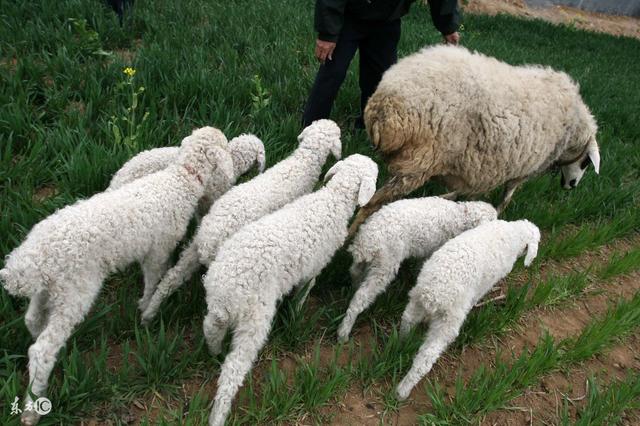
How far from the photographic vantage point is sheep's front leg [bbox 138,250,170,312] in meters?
2.51

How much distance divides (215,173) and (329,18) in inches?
56.2

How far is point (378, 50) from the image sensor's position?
162 inches

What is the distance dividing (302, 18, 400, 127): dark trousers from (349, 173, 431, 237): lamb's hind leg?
1036 mm

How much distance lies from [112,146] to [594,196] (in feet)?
13.6

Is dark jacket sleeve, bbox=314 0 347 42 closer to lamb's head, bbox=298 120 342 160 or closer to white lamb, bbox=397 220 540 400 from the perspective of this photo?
lamb's head, bbox=298 120 342 160

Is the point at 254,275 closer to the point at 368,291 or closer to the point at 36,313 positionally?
the point at 368,291

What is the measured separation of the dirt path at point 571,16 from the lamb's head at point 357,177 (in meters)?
14.6

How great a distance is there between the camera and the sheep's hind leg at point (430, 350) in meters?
2.38

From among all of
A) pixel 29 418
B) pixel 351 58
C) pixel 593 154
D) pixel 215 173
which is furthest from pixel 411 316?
pixel 593 154

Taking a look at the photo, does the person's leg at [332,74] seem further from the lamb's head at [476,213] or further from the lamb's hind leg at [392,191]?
the lamb's head at [476,213]

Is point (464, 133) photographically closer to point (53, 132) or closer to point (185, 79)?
point (185, 79)


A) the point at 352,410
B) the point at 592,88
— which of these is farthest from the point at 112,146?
the point at 592,88

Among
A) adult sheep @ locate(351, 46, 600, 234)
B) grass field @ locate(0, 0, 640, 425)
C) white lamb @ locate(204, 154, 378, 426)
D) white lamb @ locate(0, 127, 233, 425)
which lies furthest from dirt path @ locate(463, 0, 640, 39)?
white lamb @ locate(0, 127, 233, 425)

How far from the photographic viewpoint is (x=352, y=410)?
236 centimetres
